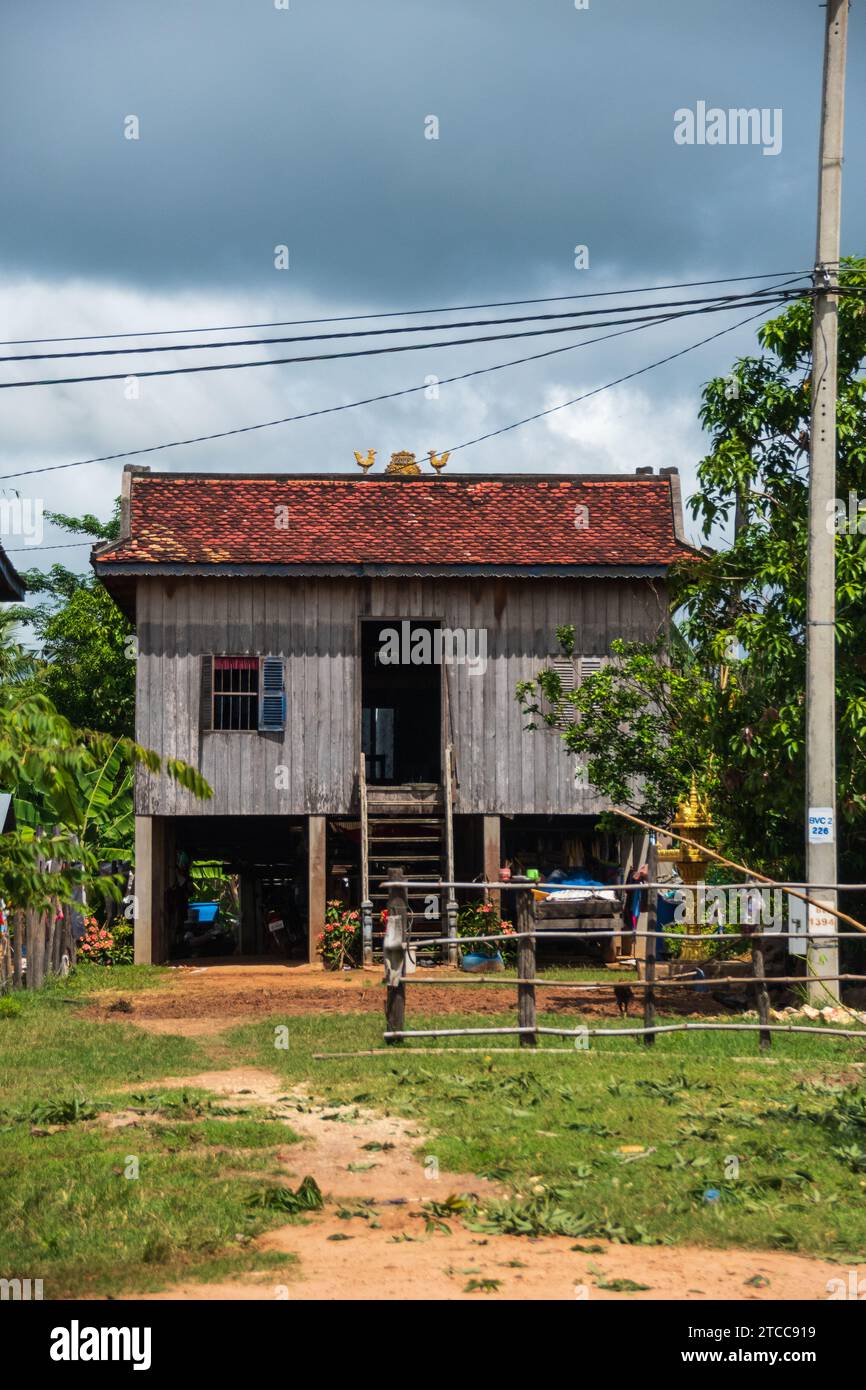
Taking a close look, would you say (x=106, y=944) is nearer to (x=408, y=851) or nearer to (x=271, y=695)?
(x=271, y=695)

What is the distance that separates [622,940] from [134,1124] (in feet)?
55.9

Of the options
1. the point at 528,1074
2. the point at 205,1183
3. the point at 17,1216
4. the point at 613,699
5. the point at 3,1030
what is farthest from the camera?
the point at 613,699

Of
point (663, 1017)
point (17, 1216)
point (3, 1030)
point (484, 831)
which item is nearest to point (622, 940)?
point (484, 831)

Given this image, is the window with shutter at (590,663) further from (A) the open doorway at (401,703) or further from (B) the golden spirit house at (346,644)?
(A) the open doorway at (401,703)

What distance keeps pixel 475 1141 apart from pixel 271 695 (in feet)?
53.9

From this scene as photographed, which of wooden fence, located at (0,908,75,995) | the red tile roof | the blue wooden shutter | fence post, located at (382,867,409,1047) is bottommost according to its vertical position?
wooden fence, located at (0,908,75,995)

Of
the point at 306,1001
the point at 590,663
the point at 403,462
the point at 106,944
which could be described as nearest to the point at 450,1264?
the point at 306,1001

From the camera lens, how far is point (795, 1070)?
40.4 feet

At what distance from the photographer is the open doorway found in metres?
26.4

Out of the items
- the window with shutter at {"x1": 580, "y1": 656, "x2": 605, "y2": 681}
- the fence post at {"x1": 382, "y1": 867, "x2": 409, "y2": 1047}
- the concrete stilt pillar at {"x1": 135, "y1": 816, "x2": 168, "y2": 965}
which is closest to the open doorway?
the window with shutter at {"x1": 580, "y1": 656, "x2": 605, "y2": 681}

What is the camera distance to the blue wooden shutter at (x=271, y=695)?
2520 cm

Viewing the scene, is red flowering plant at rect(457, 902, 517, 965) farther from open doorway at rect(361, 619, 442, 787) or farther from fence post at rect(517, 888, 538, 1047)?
fence post at rect(517, 888, 538, 1047)

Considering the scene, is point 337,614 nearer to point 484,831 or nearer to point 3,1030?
point 484,831

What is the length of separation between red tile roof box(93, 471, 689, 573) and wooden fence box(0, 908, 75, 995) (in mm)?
7164
